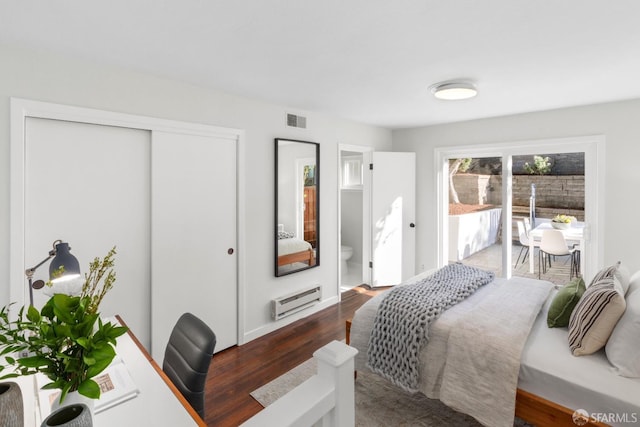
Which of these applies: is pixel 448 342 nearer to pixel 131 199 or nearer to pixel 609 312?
pixel 609 312

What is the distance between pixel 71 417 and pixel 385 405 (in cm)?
203

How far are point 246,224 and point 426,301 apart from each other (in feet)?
6.02

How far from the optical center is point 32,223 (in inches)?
85.2

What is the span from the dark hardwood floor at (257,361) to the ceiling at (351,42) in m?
2.43

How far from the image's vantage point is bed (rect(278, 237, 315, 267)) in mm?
3648

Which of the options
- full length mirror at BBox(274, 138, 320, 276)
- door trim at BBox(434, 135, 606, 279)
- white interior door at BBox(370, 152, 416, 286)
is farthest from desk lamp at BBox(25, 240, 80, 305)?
Answer: door trim at BBox(434, 135, 606, 279)

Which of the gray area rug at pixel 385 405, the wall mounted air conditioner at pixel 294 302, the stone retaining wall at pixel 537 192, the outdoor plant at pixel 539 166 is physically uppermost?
the outdoor plant at pixel 539 166

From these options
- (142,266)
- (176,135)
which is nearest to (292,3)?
(176,135)

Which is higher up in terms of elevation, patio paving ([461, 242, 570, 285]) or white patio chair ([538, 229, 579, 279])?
white patio chair ([538, 229, 579, 279])

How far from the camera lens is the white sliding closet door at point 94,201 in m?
2.18

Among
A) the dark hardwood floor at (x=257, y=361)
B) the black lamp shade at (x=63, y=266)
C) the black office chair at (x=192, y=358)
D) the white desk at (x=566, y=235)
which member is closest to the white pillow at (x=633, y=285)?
the white desk at (x=566, y=235)

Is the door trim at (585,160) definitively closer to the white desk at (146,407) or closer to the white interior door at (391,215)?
the white interior door at (391,215)

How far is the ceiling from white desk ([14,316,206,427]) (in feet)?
5.74

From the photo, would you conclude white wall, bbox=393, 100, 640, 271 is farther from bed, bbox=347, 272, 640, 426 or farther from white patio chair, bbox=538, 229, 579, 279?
bed, bbox=347, 272, 640, 426
